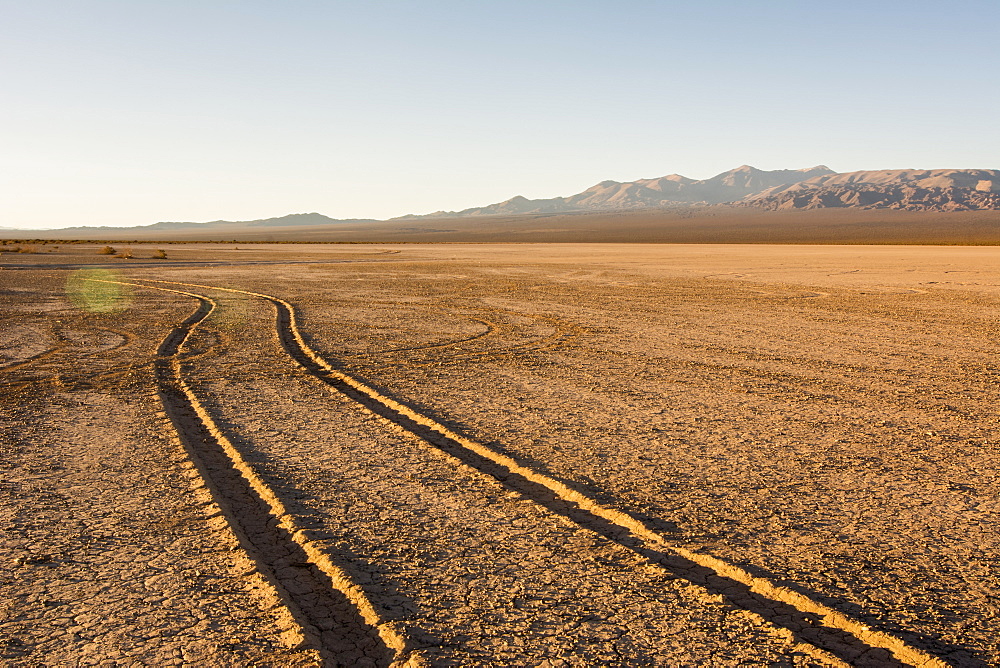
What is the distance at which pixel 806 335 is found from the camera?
10.9 meters

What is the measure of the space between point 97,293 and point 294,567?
53.9 ft

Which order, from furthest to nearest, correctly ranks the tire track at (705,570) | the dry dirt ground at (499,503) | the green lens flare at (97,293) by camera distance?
1. the green lens flare at (97,293)
2. the dry dirt ground at (499,503)
3. the tire track at (705,570)

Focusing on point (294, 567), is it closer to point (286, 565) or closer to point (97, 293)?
point (286, 565)

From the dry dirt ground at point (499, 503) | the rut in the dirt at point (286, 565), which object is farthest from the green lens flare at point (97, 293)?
the rut in the dirt at point (286, 565)

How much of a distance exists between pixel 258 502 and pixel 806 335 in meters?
8.82

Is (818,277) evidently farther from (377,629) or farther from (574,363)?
(377,629)

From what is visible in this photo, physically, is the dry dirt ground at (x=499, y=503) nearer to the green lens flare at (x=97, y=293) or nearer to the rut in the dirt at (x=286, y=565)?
the rut in the dirt at (x=286, y=565)

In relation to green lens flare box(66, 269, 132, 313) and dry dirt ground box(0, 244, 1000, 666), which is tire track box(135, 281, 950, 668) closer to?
dry dirt ground box(0, 244, 1000, 666)

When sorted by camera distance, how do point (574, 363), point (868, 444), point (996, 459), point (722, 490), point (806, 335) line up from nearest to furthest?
point (722, 490), point (996, 459), point (868, 444), point (574, 363), point (806, 335)

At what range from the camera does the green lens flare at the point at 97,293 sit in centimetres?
1459

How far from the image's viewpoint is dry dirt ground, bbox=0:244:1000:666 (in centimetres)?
294

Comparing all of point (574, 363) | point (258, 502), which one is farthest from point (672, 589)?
point (574, 363)

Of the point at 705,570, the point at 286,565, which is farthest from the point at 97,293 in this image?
the point at 705,570

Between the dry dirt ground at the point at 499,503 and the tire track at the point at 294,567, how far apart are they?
0.05 ft
